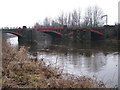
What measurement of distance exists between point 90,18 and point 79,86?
52.9 meters

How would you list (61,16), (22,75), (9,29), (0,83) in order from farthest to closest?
(61,16), (9,29), (22,75), (0,83)

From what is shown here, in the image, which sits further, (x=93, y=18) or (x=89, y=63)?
(x=93, y=18)

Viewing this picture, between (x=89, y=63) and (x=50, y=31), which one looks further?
(x=50, y=31)

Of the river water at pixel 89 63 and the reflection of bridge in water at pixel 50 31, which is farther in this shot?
the reflection of bridge in water at pixel 50 31

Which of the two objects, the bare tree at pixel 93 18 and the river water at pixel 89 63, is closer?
the river water at pixel 89 63

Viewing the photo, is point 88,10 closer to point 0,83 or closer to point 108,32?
point 108,32

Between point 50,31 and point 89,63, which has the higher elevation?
point 50,31

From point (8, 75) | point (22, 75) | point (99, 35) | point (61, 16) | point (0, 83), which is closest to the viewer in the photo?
point (0, 83)

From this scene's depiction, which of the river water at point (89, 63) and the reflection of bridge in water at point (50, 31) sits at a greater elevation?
the reflection of bridge in water at point (50, 31)

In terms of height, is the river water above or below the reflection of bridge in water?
below

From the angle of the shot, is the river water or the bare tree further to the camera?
the bare tree

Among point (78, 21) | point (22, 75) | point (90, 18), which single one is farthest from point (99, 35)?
point (22, 75)

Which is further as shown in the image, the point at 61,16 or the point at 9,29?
the point at 61,16

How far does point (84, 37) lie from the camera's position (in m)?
41.0
